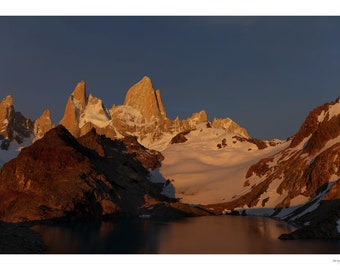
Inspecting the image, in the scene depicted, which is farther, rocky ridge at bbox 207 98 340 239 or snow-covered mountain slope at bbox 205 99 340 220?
snow-covered mountain slope at bbox 205 99 340 220

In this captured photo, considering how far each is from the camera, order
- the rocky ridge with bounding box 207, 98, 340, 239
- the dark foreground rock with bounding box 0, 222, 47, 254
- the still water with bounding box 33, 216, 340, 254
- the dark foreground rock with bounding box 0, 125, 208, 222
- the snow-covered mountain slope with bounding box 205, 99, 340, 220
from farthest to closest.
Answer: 1. the dark foreground rock with bounding box 0, 125, 208, 222
2. the snow-covered mountain slope with bounding box 205, 99, 340, 220
3. the rocky ridge with bounding box 207, 98, 340, 239
4. the still water with bounding box 33, 216, 340, 254
5. the dark foreground rock with bounding box 0, 222, 47, 254

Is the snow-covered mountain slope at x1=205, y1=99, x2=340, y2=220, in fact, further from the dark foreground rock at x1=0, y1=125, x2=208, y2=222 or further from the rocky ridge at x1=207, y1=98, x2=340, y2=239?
the dark foreground rock at x1=0, y1=125, x2=208, y2=222

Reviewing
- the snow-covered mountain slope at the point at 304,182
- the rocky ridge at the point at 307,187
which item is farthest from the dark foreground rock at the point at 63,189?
the rocky ridge at the point at 307,187

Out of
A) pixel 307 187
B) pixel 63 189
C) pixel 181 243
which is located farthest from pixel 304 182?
pixel 181 243

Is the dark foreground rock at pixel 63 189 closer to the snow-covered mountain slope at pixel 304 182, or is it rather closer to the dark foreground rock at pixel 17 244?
the snow-covered mountain slope at pixel 304 182

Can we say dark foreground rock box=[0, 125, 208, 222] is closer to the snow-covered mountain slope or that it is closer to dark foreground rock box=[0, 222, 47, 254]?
the snow-covered mountain slope

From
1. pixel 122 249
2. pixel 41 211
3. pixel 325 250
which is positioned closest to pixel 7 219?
pixel 41 211

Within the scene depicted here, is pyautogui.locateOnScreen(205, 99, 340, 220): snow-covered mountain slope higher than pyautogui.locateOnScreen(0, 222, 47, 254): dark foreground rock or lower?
higher

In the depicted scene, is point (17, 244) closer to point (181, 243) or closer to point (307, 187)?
point (181, 243)

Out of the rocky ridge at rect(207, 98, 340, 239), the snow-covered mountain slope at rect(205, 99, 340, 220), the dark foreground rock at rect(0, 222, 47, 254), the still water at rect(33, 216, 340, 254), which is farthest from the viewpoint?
the snow-covered mountain slope at rect(205, 99, 340, 220)

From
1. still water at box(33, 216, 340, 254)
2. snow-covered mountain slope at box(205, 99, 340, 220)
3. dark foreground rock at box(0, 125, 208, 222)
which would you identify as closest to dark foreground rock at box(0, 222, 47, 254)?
still water at box(33, 216, 340, 254)

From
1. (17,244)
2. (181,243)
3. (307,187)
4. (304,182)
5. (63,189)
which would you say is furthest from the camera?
(304,182)
